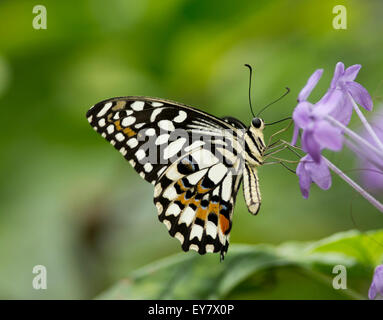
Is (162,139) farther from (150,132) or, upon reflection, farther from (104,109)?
(104,109)

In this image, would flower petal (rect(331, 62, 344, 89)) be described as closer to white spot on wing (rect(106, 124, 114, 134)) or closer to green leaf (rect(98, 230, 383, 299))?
green leaf (rect(98, 230, 383, 299))

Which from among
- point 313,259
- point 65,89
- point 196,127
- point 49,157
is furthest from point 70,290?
point 313,259

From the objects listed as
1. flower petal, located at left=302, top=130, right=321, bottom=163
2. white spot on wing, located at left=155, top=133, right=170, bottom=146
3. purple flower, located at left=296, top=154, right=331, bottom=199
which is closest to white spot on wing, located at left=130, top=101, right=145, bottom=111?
white spot on wing, located at left=155, top=133, right=170, bottom=146

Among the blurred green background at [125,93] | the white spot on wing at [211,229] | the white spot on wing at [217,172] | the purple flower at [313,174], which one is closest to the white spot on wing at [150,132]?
the white spot on wing at [217,172]

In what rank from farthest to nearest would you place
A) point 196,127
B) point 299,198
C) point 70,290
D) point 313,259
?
1. point 299,198
2. point 70,290
3. point 196,127
4. point 313,259

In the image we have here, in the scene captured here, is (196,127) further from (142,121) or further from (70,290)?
(70,290)

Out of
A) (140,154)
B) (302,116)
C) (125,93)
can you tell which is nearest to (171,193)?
(140,154)
